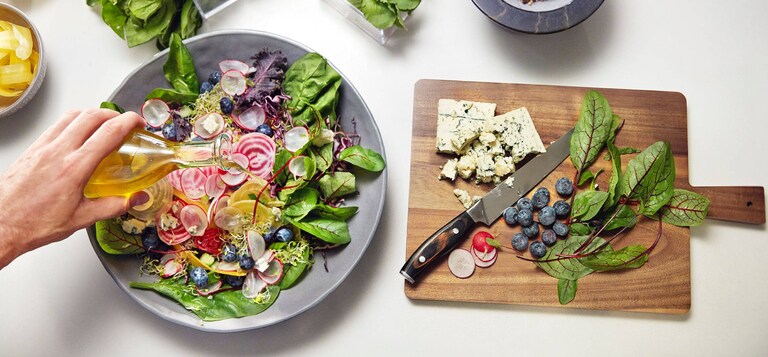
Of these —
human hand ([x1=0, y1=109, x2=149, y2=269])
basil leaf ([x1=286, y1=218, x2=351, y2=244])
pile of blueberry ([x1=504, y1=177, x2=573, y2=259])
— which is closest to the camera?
human hand ([x1=0, y1=109, x2=149, y2=269])

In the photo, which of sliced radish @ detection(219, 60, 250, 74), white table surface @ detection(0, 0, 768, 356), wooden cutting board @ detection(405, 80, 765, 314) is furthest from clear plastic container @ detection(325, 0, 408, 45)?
sliced radish @ detection(219, 60, 250, 74)

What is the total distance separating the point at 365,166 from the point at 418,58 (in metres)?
0.35

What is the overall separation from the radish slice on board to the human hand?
231mm

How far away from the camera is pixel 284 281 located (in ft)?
4.46

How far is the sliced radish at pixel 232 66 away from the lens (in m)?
1.41

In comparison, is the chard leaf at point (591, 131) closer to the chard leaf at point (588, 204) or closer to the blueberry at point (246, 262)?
the chard leaf at point (588, 204)

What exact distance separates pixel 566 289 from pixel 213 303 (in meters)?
0.77

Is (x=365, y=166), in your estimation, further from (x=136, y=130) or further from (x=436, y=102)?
(x=136, y=130)

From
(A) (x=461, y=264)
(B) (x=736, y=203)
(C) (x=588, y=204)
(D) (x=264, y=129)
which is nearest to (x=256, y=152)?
(D) (x=264, y=129)

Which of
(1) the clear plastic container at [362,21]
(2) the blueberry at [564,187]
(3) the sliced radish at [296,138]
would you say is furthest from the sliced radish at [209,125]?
(2) the blueberry at [564,187]

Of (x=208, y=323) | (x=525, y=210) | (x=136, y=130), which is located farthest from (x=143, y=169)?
(x=525, y=210)

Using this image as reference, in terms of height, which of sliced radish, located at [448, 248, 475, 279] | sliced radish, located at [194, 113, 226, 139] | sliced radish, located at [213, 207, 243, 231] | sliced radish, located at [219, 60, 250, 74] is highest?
sliced radish, located at [219, 60, 250, 74]

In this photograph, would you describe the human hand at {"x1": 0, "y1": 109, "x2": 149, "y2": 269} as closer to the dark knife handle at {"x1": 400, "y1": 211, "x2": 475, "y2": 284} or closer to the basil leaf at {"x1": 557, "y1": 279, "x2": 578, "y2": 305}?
the dark knife handle at {"x1": 400, "y1": 211, "x2": 475, "y2": 284}

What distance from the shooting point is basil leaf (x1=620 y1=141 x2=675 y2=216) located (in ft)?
4.60
